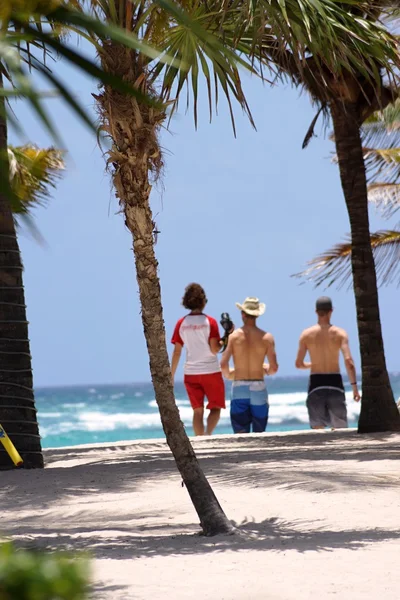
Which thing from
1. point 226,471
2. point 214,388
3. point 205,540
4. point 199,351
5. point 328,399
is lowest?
point 205,540

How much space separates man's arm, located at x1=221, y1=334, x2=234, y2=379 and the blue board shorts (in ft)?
0.78

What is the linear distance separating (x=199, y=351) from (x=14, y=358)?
2.82 metres

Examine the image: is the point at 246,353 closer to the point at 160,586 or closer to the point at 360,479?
the point at 360,479

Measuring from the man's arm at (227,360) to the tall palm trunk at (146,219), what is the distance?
222 inches

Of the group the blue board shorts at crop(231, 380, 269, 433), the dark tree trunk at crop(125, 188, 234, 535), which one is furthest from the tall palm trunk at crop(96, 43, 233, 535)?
the blue board shorts at crop(231, 380, 269, 433)

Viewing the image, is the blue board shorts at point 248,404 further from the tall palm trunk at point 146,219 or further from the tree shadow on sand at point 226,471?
the tall palm trunk at point 146,219

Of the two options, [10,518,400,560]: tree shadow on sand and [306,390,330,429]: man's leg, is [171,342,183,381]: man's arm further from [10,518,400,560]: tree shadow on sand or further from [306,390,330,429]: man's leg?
[10,518,400,560]: tree shadow on sand

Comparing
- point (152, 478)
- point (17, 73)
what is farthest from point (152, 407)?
point (17, 73)

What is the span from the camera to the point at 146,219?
207 inches

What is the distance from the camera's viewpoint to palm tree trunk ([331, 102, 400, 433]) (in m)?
11.0

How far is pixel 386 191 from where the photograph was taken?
17.4m

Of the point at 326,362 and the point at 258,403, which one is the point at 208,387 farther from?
the point at 326,362

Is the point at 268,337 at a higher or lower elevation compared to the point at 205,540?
higher

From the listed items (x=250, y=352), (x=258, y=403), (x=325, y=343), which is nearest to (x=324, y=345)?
(x=325, y=343)
